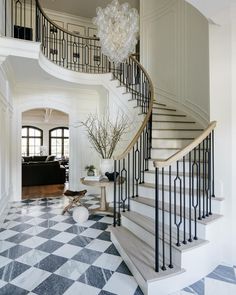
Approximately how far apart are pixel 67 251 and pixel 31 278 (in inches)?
26.0

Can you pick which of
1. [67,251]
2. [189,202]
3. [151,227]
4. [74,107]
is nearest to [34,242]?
[67,251]

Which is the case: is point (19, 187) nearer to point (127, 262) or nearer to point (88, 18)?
point (127, 262)

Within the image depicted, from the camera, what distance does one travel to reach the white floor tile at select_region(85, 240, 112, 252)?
3096 millimetres

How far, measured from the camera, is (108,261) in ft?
9.02

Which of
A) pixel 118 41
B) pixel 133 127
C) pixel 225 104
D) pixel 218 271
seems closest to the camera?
pixel 218 271

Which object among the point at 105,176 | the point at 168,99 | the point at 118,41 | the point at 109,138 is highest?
the point at 118,41

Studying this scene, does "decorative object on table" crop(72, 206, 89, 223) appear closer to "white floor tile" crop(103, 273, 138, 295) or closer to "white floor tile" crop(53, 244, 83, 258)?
"white floor tile" crop(53, 244, 83, 258)

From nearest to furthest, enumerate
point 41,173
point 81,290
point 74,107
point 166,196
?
A: point 81,290, point 166,196, point 74,107, point 41,173

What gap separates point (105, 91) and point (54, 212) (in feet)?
11.2

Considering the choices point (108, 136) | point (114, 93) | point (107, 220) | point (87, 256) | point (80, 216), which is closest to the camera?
point (87, 256)

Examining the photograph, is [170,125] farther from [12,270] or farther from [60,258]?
[12,270]

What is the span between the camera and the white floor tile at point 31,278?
7.51 ft

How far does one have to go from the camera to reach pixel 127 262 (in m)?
2.59

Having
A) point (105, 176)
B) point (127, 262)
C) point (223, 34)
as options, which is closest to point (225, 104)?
point (223, 34)
